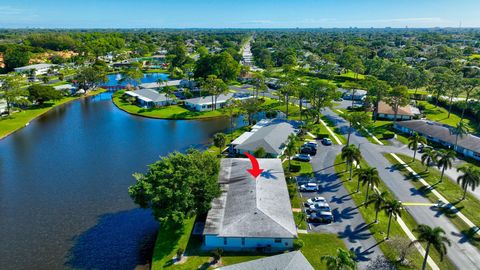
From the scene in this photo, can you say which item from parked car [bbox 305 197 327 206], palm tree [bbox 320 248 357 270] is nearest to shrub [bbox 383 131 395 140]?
parked car [bbox 305 197 327 206]

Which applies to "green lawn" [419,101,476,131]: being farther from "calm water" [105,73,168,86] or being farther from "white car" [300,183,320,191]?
"calm water" [105,73,168,86]

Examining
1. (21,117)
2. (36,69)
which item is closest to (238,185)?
(21,117)

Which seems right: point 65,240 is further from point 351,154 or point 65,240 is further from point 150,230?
point 351,154

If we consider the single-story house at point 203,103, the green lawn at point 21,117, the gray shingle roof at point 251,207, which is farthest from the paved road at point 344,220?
the green lawn at point 21,117

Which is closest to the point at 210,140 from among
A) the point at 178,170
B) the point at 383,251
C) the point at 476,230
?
the point at 178,170

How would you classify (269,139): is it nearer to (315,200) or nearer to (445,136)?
(315,200)

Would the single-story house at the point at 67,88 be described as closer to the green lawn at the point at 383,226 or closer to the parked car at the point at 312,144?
the parked car at the point at 312,144
